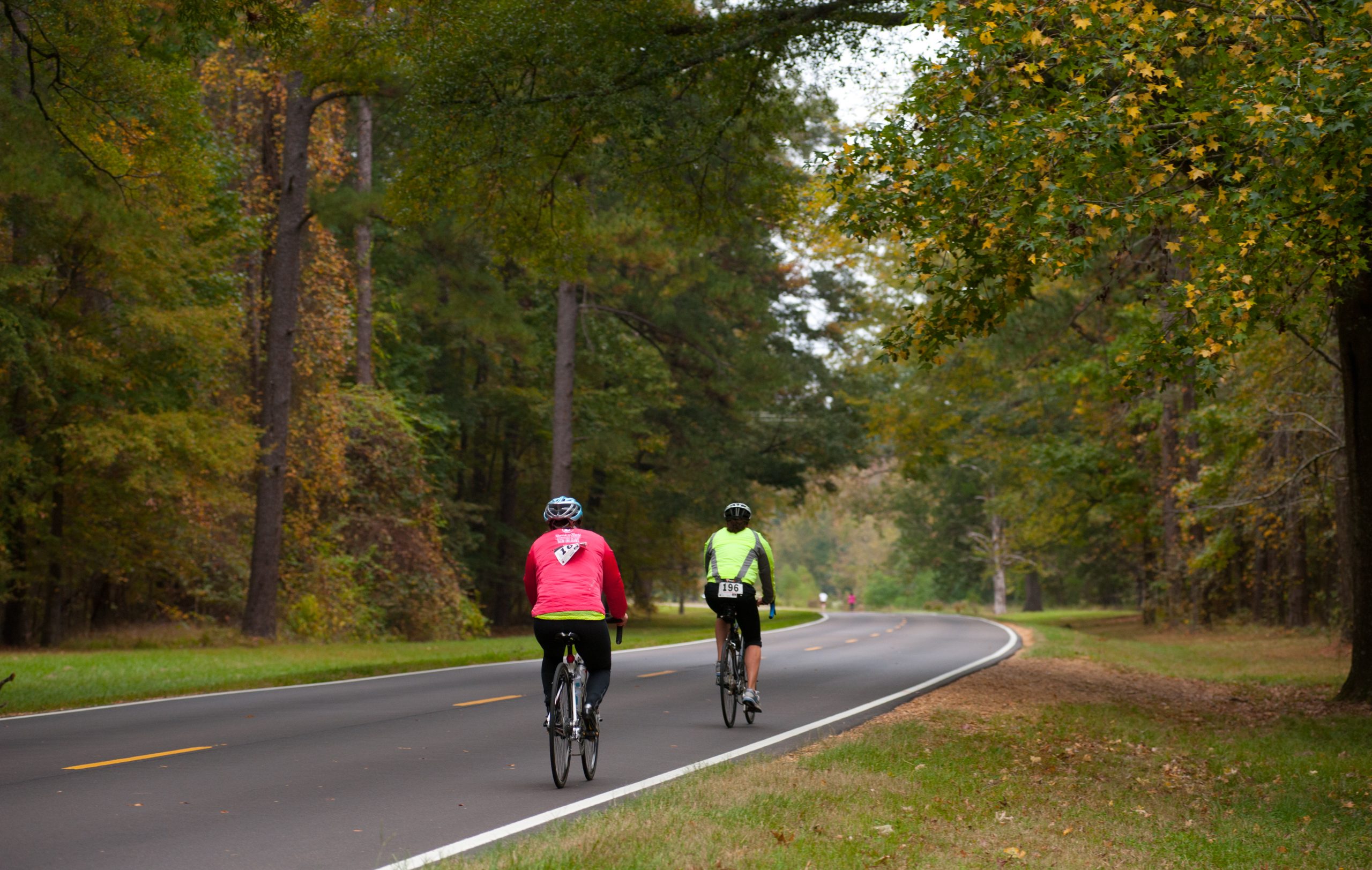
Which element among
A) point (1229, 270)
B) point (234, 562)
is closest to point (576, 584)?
point (1229, 270)

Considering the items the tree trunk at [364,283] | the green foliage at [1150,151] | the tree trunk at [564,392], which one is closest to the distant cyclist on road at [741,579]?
the green foliage at [1150,151]

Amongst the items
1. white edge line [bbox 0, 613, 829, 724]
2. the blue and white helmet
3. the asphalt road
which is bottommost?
the asphalt road

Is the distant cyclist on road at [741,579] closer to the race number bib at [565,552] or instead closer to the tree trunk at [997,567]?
the race number bib at [565,552]

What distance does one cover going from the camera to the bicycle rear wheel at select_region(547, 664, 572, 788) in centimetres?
863

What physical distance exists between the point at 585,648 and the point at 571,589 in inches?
17.6

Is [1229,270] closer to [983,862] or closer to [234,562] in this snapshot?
[983,862]

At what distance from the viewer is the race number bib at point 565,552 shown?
28.6 feet

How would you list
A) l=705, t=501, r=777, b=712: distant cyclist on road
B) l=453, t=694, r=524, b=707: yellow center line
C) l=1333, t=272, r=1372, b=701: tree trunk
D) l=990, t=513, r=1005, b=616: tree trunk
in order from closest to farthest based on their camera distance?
l=705, t=501, r=777, b=712: distant cyclist on road < l=453, t=694, r=524, b=707: yellow center line < l=1333, t=272, r=1372, b=701: tree trunk < l=990, t=513, r=1005, b=616: tree trunk

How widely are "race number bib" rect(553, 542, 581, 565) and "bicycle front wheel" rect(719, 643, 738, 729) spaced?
12.7 feet

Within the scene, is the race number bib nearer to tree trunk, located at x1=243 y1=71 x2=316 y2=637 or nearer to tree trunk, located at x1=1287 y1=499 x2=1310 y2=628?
tree trunk, located at x1=243 y1=71 x2=316 y2=637

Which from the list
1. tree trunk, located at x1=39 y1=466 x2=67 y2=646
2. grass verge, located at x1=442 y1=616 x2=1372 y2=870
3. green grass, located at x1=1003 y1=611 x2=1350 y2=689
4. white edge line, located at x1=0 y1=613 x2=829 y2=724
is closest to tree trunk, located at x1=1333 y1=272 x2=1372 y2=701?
grass verge, located at x1=442 y1=616 x2=1372 y2=870

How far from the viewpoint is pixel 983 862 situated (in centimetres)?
659

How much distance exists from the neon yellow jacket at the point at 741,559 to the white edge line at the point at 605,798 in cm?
150

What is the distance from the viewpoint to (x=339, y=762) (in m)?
9.73
